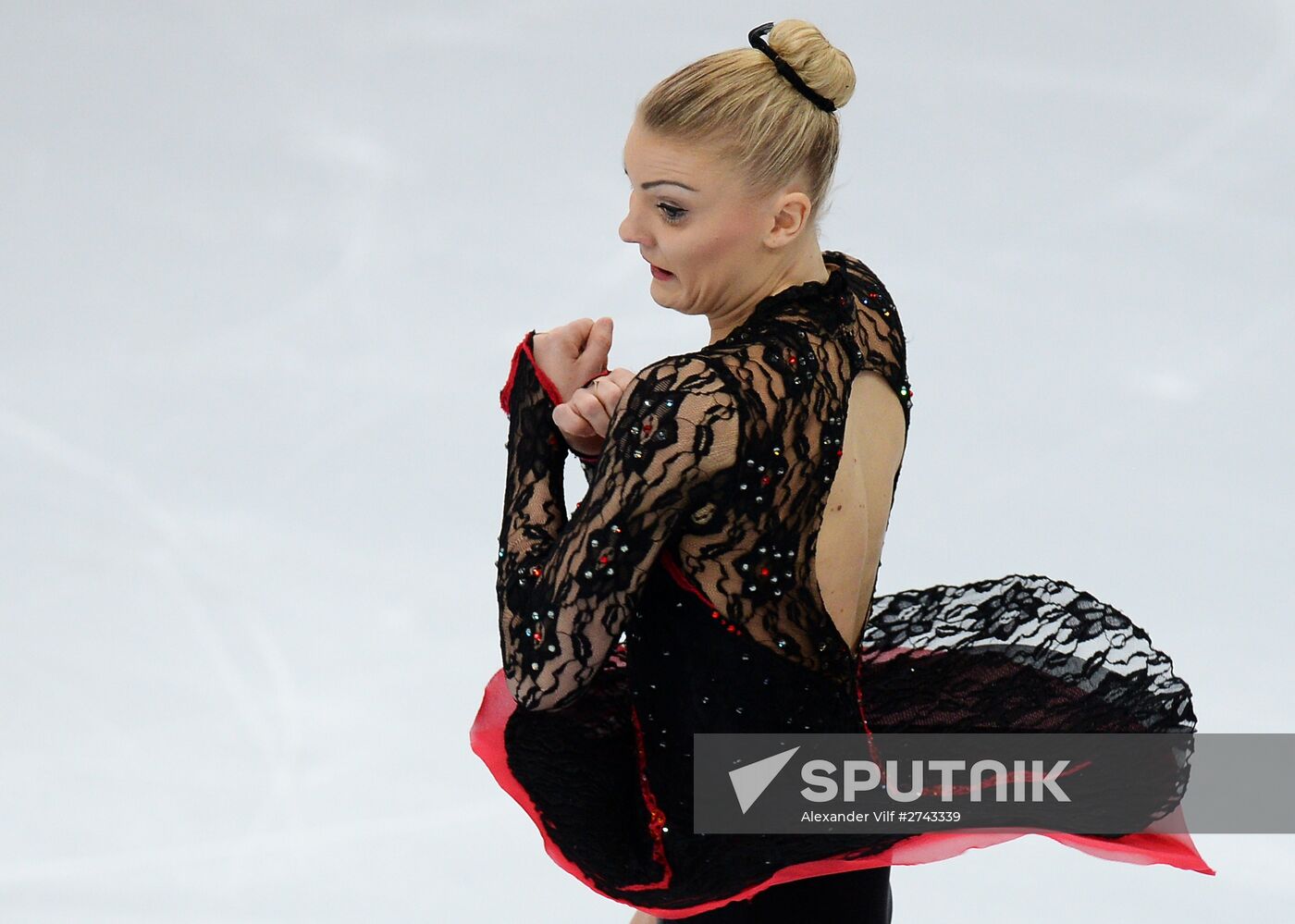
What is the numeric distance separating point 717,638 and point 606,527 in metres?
0.26

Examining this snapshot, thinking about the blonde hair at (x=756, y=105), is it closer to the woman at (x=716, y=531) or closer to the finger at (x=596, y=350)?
the woman at (x=716, y=531)

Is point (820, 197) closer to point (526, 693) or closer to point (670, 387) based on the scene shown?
point (670, 387)

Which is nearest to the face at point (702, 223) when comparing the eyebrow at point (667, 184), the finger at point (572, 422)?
the eyebrow at point (667, 184)

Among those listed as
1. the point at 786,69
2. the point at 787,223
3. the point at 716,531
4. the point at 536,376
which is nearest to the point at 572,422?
the point at 536,376

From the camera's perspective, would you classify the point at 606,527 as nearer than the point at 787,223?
Yes

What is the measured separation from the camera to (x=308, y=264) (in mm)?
6277

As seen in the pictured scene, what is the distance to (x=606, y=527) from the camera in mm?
2240

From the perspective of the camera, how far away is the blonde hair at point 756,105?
2.36 m

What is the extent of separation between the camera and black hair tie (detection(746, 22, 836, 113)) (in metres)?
2.39

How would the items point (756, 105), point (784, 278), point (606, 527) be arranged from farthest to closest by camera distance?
point (784, 278)
point (756, 105)
point (606, 527)

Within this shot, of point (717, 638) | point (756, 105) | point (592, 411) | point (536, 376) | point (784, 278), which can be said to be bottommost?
point (717, 638)

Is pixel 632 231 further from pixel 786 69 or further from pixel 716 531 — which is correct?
pixel 716 531

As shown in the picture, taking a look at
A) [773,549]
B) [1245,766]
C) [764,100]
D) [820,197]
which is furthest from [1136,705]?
[764,100]

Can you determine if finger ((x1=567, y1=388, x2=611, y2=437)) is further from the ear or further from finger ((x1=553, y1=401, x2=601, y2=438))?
the ear
